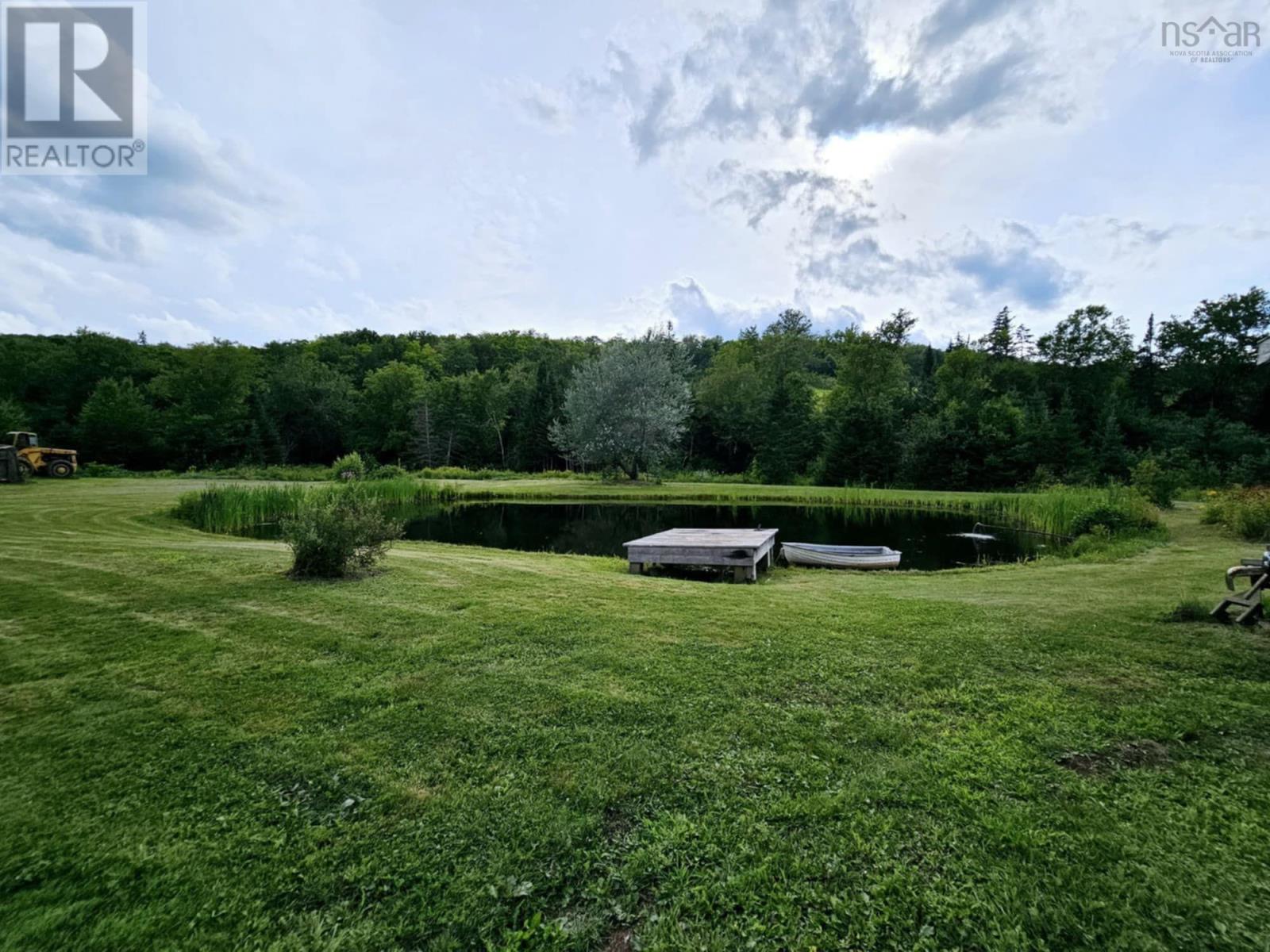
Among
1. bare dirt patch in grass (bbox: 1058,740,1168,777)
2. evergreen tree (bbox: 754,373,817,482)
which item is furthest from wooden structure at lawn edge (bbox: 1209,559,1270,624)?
evergreen tree (bbox: 754,373,817,482)

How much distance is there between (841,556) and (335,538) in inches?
353

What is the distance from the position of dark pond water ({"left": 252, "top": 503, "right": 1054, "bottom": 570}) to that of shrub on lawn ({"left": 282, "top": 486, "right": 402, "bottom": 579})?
594 centimetres

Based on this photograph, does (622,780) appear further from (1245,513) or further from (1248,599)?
(1245,513)

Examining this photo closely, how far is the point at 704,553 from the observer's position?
9453 millimetres

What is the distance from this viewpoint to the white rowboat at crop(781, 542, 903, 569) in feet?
37.1

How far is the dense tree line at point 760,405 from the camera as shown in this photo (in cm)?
3120

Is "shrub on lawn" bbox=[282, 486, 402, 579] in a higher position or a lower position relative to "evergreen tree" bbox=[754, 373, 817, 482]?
lower

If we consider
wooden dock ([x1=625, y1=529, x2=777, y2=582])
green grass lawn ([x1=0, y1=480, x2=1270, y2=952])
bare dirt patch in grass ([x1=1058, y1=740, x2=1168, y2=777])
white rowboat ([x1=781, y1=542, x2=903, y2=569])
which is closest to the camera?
green grass lawn ([x1=0, y1=480, x2=1270, y2=952])

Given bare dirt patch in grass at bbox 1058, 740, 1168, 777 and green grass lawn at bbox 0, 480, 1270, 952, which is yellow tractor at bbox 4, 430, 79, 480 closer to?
green grass lawn at bbox 0, 480, 1270, 952

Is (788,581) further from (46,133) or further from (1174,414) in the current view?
(1174,414)

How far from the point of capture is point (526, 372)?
61.4 meters

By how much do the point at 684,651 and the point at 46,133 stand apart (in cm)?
1232

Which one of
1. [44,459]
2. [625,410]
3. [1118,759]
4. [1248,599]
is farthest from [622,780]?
[44,459]

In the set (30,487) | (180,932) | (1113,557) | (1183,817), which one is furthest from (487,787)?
(30,487)
